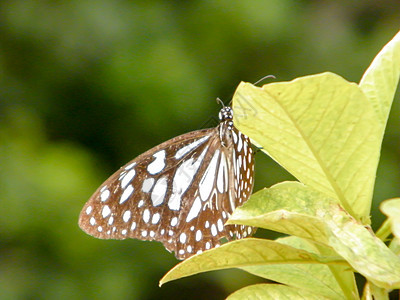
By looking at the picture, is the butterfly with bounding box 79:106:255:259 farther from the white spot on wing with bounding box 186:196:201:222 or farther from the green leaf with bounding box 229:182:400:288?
the green leaf with bounding box 229:182:400:288

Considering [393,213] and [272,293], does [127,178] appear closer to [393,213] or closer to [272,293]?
[272,293]

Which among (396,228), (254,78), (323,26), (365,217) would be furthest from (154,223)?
(323,26)

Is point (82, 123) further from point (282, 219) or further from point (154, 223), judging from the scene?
point (282, 219)

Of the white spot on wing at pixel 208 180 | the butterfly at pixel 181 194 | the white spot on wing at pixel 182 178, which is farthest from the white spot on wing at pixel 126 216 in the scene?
the white spot on wing at pixel 208 180

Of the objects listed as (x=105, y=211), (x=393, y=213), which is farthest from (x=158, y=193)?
(x=393, y=213)

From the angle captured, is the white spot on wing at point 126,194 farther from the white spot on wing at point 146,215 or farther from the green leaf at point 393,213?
the green leaf at point 393,213

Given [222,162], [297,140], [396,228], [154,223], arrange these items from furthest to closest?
[222,162] < [154,223] < [297,140] < [396,228]
